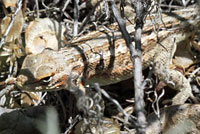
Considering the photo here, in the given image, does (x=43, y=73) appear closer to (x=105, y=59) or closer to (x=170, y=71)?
(x=105, y=59)

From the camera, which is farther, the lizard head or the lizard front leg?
the lizard front leg

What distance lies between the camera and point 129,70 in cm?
375

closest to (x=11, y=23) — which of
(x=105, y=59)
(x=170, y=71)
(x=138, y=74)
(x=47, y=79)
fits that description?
(x=47, y=79)

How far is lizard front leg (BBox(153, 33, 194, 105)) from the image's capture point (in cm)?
390

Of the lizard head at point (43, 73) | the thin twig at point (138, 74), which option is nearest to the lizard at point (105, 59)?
the lizard head at point (43, 73)

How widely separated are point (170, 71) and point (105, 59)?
3.10 ft

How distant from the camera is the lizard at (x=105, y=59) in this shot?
316 centimetres

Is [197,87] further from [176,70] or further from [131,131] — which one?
[131,131]

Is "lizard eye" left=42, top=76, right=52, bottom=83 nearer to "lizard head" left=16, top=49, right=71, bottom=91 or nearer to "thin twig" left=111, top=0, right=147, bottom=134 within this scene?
"lizard head" left=16, top=49, right=71, bottom=91

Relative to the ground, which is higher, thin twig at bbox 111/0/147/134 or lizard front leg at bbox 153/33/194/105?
thin twig at bbox 111/0/147/134

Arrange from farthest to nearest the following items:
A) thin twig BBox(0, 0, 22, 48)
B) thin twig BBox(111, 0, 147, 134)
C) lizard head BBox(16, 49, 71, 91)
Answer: thin twig BBox(0, 0, 22, 48) < lizard head BBox(16, 49, 71, 91) < thin twig BBox(111, 0, 147, 134)

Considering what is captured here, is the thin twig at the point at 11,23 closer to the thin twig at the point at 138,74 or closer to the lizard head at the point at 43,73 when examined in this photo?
the lizard head at the point at 43,73

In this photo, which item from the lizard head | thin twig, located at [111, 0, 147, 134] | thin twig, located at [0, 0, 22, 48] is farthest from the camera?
thin twig, located at [0, 0, 22, 48]

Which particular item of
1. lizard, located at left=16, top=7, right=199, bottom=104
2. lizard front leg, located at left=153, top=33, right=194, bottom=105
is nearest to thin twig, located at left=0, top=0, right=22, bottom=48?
lizard, located at left=16, top=7, right=199, bottom=104
